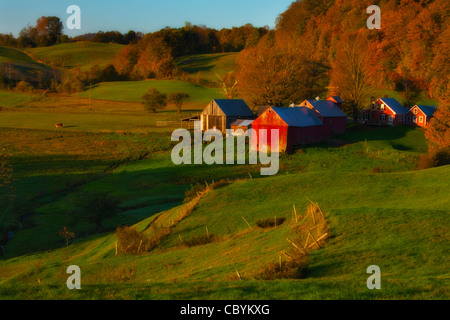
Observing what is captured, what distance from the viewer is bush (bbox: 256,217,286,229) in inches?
883

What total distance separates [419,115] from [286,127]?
30.5 m

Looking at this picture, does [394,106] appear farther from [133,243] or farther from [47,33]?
[47,33]

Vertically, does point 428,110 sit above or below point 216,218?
above

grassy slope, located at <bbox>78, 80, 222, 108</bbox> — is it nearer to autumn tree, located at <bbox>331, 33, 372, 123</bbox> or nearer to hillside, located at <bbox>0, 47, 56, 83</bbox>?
hillside, located at <bbox>0, 47, 56, 83</bbox>

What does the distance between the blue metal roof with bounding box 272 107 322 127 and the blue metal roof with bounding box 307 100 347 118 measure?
2.67 m

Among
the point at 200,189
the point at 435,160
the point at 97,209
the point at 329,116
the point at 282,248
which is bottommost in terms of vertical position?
the point at 97,209

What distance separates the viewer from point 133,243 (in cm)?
2394

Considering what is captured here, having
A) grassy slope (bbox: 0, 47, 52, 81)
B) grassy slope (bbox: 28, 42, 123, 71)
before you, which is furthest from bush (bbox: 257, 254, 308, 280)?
grassy slope (bbox: 28, 42, 123, 71)

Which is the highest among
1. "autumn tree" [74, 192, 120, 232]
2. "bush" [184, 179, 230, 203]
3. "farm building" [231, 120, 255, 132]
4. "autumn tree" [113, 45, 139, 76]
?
"autumn tree" [113, 45, 139, 76]

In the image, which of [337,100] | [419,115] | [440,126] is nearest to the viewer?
[440,126]

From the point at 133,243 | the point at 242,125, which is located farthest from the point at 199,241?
the point at 242,125

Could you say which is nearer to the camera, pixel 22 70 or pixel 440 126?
pixel 440 126
